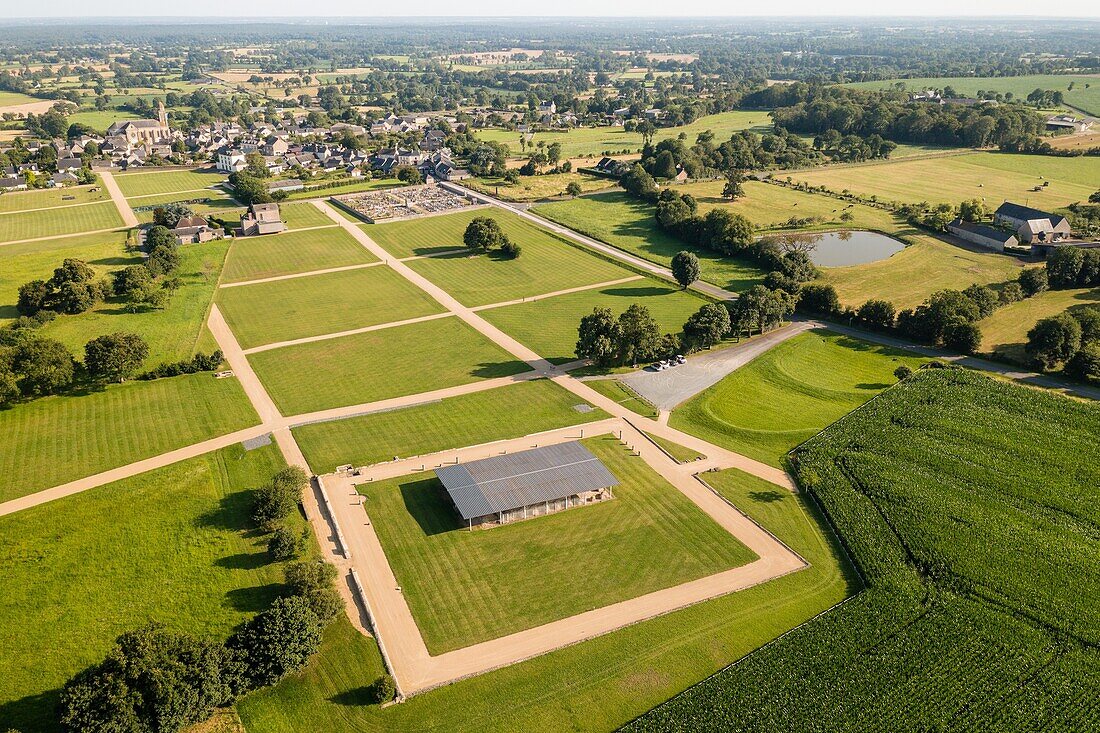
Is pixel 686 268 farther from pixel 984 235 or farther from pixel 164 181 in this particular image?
pixel 164 181

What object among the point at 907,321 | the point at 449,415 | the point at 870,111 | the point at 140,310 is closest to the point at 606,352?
the point at 449,415

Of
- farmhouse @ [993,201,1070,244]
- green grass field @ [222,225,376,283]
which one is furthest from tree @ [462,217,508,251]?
farmhouse @ [993,201,1070,244]

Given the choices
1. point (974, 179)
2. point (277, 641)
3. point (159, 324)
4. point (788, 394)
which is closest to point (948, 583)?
point (788, 394)

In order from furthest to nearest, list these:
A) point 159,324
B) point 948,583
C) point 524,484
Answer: point 159,324
point 524,484
point 948,583

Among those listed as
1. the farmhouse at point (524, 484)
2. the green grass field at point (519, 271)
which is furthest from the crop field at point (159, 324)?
the farmhouse at point (524, 484)

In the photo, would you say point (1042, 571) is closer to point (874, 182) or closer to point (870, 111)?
point (874, 182)

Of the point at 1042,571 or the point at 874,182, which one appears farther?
the point at 874,182
